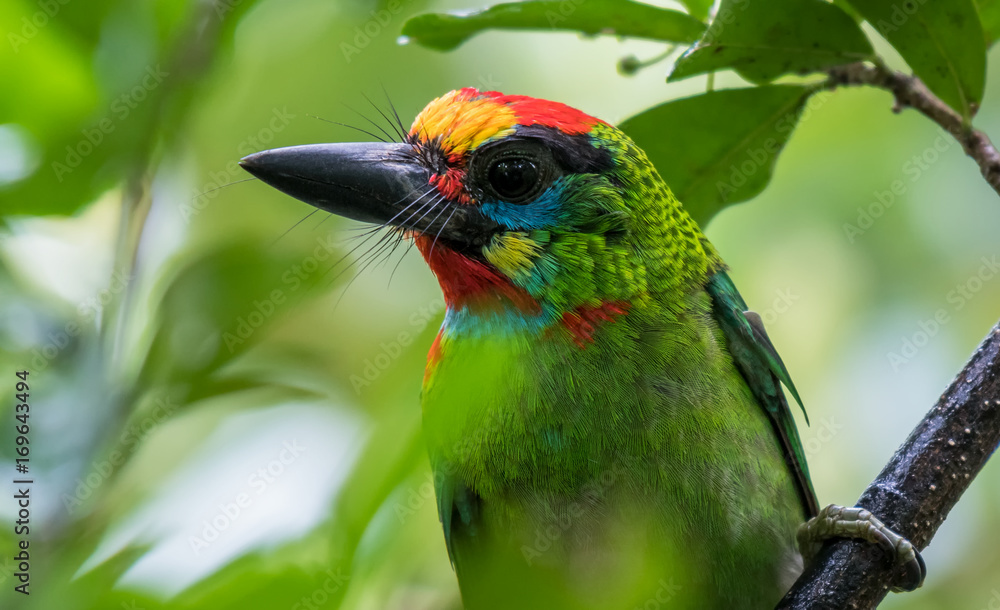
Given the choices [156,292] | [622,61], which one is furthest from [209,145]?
[622,61]

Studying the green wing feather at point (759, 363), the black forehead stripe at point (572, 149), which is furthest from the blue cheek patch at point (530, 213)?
the green wing feather at point (759, 363)

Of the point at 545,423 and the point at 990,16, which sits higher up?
the point at 990,16

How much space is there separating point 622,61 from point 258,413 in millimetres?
1290

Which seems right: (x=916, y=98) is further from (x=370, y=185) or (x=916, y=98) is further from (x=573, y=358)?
(x=370, y=185)

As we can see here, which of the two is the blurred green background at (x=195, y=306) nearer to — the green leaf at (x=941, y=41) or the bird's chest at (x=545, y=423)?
the bird's chest at (x=545, y=423)

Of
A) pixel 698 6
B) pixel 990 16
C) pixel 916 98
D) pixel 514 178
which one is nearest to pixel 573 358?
pixel 514 178

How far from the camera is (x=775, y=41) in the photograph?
84.0 inches

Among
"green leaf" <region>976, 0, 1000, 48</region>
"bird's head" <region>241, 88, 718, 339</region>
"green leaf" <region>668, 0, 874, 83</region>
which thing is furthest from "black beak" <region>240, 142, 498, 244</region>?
"green leaf" <region>976, 0, 1000, 48</region>

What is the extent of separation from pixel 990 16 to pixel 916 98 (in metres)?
0.29

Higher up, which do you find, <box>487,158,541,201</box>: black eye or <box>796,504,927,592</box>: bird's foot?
<box>487,158,541,201</box>: black eye

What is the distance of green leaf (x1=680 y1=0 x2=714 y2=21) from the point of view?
231 cm

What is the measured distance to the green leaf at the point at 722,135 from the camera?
231cm

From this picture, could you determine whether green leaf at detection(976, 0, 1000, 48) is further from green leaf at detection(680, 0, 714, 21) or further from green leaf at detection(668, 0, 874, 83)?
green leaf at detection(680, 0, 714, 21)

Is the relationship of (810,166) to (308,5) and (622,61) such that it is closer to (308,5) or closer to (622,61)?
(622,61)
